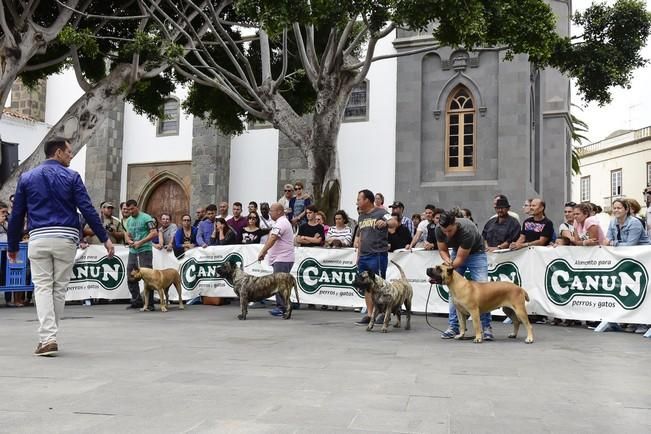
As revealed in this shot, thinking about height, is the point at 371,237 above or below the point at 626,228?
below

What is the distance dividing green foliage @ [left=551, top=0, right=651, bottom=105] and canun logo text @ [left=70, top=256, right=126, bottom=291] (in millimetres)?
11324

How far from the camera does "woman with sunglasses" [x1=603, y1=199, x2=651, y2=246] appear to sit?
9883 mm

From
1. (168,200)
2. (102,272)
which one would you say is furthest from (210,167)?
(102,272)

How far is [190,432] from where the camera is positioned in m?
3.67

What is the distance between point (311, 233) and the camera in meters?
12.8

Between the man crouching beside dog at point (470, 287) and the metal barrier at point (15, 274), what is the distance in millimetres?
8575

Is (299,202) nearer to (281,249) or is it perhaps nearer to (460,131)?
(281,249)

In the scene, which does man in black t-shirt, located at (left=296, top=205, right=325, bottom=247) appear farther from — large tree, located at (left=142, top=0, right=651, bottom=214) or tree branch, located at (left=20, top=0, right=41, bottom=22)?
tree branch, located at (left=20, top=0, right=41, bottom=22)

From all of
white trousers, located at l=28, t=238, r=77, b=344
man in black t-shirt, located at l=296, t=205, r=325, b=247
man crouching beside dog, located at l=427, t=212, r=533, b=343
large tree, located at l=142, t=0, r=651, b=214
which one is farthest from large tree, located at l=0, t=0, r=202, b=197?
white trousers, located at l=28, t=238, r=77, b=344

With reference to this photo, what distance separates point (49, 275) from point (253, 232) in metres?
7.06

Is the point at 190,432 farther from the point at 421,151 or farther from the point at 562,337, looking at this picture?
the point at 421,151

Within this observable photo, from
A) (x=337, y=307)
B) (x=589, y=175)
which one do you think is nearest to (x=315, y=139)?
(x=337, y=307)

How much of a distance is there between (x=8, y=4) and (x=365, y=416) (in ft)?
50.1

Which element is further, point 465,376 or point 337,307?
point 337,307
